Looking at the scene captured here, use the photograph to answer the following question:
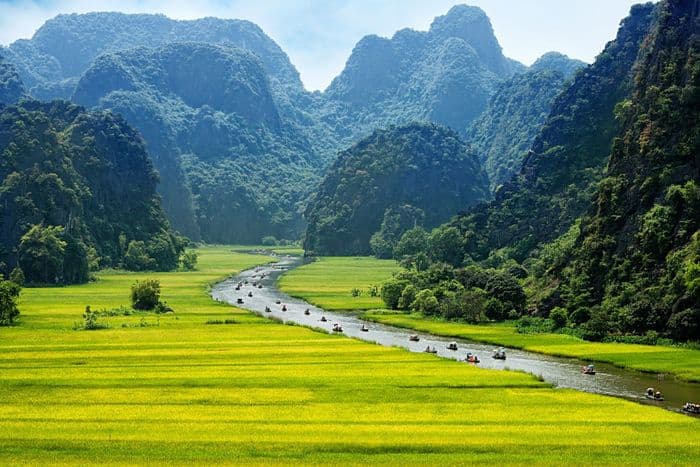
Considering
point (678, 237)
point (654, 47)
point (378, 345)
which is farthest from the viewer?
point (654, 47)

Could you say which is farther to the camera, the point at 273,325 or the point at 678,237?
the point at 273,325

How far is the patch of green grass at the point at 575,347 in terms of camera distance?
6125 centimetres

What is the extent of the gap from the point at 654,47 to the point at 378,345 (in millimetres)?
58068

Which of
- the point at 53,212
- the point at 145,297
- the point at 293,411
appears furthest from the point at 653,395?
the point at 53,212

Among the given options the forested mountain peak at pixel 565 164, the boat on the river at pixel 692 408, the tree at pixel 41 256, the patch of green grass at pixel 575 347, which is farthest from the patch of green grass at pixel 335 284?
the boat on the river at pixel 692 408

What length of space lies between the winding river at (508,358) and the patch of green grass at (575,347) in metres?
1.39

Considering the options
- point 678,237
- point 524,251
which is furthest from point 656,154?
point 524,251

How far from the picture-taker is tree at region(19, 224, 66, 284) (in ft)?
458

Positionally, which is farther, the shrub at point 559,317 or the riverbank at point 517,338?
the shrub at point 559,317

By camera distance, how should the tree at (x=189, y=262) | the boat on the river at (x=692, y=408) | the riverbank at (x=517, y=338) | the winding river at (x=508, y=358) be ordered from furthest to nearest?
the tree at (x=189, y=262), the riverbank at (x=517, y=338), the winding river at (x=508, y=358), the boat on the river at (x=692, y=408)

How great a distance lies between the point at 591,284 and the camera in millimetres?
90875

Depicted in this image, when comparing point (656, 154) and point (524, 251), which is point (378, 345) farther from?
point (524, 251)

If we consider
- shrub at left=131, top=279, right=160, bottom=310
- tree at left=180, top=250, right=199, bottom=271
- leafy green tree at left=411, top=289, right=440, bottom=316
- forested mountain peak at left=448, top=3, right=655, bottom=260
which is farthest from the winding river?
tree at left=180, top=250, right=199, bottom=271

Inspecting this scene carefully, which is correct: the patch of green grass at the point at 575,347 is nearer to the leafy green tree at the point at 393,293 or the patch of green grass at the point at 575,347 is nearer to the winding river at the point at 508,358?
the winding river at the point at 508,358
